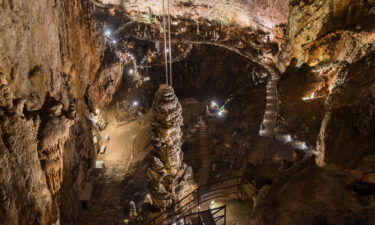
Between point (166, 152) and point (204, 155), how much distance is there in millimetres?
6105

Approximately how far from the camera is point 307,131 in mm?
12859

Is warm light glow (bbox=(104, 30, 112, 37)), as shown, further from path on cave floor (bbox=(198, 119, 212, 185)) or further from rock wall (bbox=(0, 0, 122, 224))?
rock wall (bbox=(0, 0, 122, 224))

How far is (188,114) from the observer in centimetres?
1864

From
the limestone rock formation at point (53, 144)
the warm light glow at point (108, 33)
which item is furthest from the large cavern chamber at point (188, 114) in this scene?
the warm light glow at point (108, 33)

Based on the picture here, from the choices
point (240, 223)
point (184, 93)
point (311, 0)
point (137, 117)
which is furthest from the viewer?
point (184, 93)

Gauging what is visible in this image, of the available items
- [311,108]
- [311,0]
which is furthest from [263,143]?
[311,0]

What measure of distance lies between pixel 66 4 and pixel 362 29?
12656 mm

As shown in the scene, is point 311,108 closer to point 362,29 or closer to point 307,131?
point 307,131

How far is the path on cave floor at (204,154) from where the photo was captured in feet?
46.3

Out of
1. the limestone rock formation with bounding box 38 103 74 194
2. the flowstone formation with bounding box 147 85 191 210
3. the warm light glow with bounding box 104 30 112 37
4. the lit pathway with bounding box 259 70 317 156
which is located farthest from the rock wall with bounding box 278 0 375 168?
the warm light glow with bounding box 104 30 112 37

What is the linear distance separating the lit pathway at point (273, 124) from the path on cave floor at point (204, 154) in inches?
122

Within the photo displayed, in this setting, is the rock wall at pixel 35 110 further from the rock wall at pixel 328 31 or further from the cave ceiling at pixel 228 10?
the cave ceiling at pixel 228 10

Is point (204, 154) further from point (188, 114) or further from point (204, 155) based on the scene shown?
point (188, 114)

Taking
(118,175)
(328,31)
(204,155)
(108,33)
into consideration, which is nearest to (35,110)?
(204,155)
